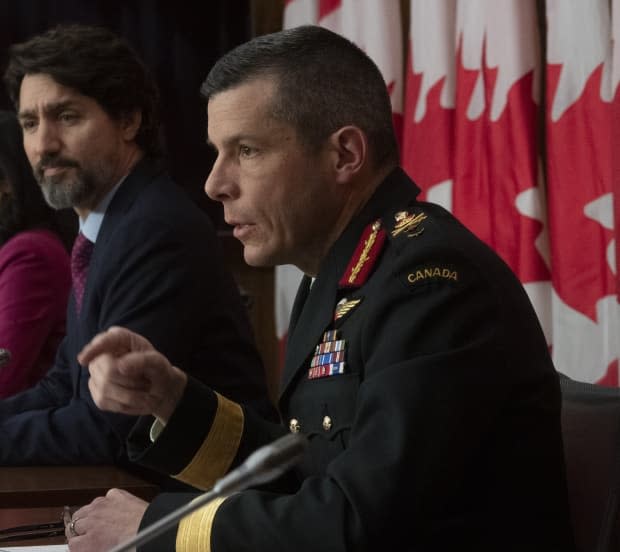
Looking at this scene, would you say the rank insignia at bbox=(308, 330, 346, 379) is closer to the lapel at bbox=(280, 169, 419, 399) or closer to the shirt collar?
the lapel at bbox=(280, 169, 419, 399)

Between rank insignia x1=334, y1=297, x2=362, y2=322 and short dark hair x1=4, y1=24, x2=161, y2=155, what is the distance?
132 centimetres

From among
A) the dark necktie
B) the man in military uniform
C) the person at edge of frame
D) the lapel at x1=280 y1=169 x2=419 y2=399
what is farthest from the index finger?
the dark necktie

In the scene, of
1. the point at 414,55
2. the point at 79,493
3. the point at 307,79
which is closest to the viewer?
the point at 307,79

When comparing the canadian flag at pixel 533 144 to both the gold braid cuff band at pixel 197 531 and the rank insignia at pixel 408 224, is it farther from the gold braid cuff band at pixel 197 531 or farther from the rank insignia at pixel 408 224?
the gold braid cuff band at pixel 197 531

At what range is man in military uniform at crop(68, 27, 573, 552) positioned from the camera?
4.29ft

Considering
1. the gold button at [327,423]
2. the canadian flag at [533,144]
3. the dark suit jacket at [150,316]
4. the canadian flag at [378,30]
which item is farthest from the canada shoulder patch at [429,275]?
the canadian flag at [378,30]

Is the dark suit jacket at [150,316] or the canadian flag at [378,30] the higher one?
the canadian flag at [378,30]

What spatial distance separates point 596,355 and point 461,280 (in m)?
1.21

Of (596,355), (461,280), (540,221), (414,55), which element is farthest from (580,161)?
(461,280)

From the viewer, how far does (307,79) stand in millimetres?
1630

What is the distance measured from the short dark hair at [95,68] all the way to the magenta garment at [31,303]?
372 mm

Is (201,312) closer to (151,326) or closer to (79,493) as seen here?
(151,326)

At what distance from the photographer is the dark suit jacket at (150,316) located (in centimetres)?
221

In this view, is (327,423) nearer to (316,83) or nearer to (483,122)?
(316,83)
